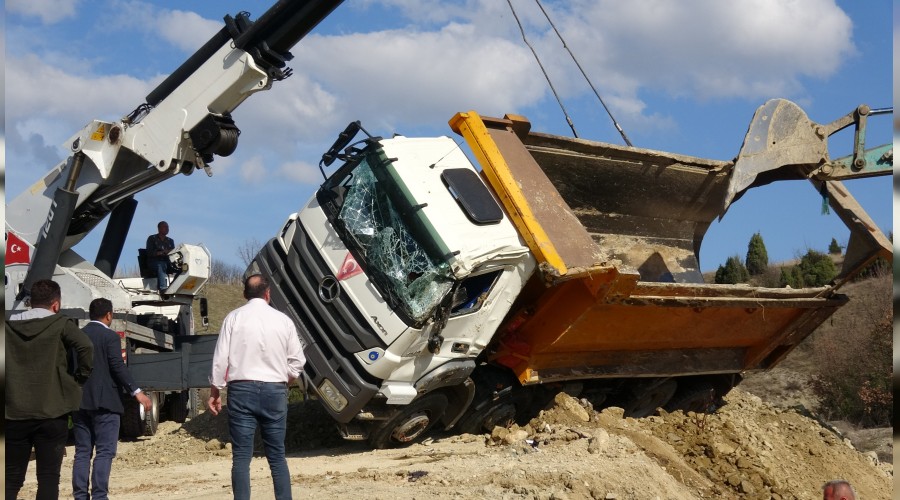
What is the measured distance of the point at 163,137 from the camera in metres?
10.1

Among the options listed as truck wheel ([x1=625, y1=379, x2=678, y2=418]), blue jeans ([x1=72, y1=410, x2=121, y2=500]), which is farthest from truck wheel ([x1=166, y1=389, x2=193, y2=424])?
blue jeans ([x1=72, y1=410, x2=121, y2=500])

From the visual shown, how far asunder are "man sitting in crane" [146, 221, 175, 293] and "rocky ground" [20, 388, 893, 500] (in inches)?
67.0

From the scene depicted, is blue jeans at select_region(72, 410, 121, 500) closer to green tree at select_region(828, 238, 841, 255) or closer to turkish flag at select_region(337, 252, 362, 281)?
turkish flag at select_region(337, 252, 362, 281)

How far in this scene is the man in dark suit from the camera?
6.14 metres

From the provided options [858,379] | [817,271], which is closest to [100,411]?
[858,379]

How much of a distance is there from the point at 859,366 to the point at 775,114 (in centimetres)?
1083

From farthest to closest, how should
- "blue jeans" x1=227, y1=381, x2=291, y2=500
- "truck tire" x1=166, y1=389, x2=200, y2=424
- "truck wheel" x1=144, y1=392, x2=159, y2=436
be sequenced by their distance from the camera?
1. "truck tire" x1=166, y1=389, x2=200, y2=424
2. "truck wheel" x1=144, y1=392, x2=159, y2=436
3. "blue jeans" x1=227, y1=381, x2=291, y2=500

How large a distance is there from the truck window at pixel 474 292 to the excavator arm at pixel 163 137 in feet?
9.69

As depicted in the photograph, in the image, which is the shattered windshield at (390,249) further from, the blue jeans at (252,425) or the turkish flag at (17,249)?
the turkish flag at (17,249)

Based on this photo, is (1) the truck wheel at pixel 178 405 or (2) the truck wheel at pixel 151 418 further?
(1) the truck wheel at pixel 178 405

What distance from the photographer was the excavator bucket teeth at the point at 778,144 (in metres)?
9.91

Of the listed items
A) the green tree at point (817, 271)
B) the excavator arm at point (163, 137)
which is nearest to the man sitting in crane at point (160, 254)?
the excavator arm at point (163, 137)

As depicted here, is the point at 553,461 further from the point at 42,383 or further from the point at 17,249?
the point at 17,249

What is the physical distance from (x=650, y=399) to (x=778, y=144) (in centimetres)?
298
